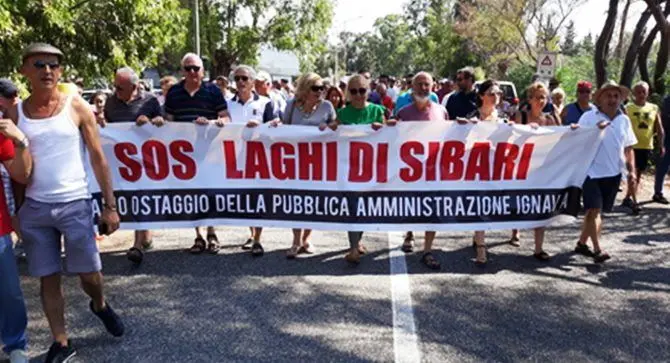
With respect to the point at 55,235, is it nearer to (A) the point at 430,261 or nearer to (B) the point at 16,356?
(B) the point at 16,356

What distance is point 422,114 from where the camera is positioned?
5.60m

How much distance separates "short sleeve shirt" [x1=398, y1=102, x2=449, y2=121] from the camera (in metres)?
5.59

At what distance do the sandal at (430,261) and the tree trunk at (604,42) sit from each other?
34.9 ft

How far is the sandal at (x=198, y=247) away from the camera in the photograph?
5.87 m

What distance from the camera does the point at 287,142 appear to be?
18.1ft

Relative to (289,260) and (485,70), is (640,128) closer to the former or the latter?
(289,260)

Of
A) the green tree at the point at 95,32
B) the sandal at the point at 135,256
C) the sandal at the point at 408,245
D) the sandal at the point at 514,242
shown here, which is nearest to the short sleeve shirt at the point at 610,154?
the sandal at the point at 514,242

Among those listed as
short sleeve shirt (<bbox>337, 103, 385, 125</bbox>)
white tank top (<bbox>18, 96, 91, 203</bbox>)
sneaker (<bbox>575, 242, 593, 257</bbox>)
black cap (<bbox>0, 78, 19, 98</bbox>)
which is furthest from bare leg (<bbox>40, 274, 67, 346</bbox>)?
sneaker (<bbox>575, 242, 593, 257</bbox>)

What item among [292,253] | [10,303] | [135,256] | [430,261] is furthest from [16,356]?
[430,261]

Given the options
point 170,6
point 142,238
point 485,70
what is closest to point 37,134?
point 142,238

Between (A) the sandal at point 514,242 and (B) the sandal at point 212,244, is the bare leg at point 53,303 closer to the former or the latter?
(B) the sandal at point 212,244

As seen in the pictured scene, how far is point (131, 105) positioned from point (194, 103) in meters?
0.62

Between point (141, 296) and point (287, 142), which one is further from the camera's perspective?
point (287, 142)

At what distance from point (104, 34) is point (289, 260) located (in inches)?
192
